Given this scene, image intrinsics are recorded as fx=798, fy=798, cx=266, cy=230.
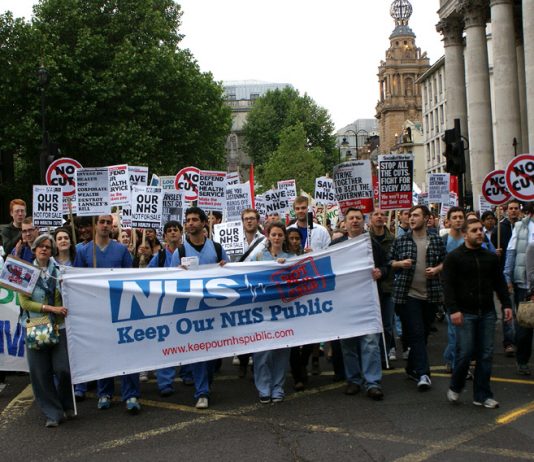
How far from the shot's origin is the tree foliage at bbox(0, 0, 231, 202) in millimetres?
34281

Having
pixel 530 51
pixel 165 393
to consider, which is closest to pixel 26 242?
pixel 165 393

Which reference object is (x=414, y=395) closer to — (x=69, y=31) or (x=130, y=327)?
(x=130, y=327)

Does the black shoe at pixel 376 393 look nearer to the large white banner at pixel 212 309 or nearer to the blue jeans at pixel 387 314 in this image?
the large white banner at pixel 212 309

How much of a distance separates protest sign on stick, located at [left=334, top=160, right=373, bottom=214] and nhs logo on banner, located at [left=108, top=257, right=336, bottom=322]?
122 inches

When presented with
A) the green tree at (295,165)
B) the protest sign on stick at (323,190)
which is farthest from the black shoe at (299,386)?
the green tree at (295,165)

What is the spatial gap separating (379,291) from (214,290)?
2064 mm

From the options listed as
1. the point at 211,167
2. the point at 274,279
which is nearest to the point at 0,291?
the point at 274,279

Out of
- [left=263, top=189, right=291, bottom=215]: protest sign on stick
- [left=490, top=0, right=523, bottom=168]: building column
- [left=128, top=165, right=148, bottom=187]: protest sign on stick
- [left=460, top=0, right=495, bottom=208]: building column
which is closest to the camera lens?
[left=128, top=165, right=148, bottom=187]: protest sign on stick

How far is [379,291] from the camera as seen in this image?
902cm

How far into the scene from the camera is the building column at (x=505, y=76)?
31547 millimetres

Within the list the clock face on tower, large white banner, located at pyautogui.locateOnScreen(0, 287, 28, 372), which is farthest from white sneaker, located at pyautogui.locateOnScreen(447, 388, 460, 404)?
the clock face on tower

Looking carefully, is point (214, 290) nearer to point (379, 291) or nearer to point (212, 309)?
point (212, 309)

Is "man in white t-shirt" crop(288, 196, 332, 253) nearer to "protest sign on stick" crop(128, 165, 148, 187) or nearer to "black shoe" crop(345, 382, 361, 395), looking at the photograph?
"black shoe" crop(345, 382, 361, 395)

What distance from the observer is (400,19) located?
138000 millimetres
